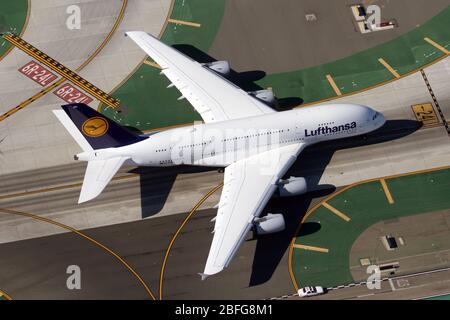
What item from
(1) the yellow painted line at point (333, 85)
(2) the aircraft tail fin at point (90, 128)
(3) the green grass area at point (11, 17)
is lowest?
(2) the aircraft tail fin at point (90, 128)

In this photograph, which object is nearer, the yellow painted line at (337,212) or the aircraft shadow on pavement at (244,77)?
the yellow painted line at (337,212)

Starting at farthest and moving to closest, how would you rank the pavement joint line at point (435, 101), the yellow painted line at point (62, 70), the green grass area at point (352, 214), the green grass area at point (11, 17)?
the green grass area at point (11, 17)
the yellow painted line at point (62, 70)
the pavement joint line at point (435, 101)
the green grass area at point (352, 214)

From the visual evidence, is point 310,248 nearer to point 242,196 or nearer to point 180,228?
point 242,196

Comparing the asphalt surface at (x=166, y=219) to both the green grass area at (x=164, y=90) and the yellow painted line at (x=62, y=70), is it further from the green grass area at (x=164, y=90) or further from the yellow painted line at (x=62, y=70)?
the yellow painted line at (x=62, y=70)

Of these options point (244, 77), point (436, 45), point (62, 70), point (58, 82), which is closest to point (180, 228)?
point (244, 77)

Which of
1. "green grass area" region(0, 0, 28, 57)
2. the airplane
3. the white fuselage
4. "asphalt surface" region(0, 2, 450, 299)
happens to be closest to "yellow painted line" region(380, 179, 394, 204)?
"asphalt surface" region(0, 2, 450, 299)

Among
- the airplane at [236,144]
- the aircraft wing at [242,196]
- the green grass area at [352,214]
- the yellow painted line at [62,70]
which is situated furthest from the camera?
the yellow painted line at [62,70]

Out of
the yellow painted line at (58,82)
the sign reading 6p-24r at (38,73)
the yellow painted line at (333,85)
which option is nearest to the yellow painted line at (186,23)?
the yellow painted line at (58,82)
